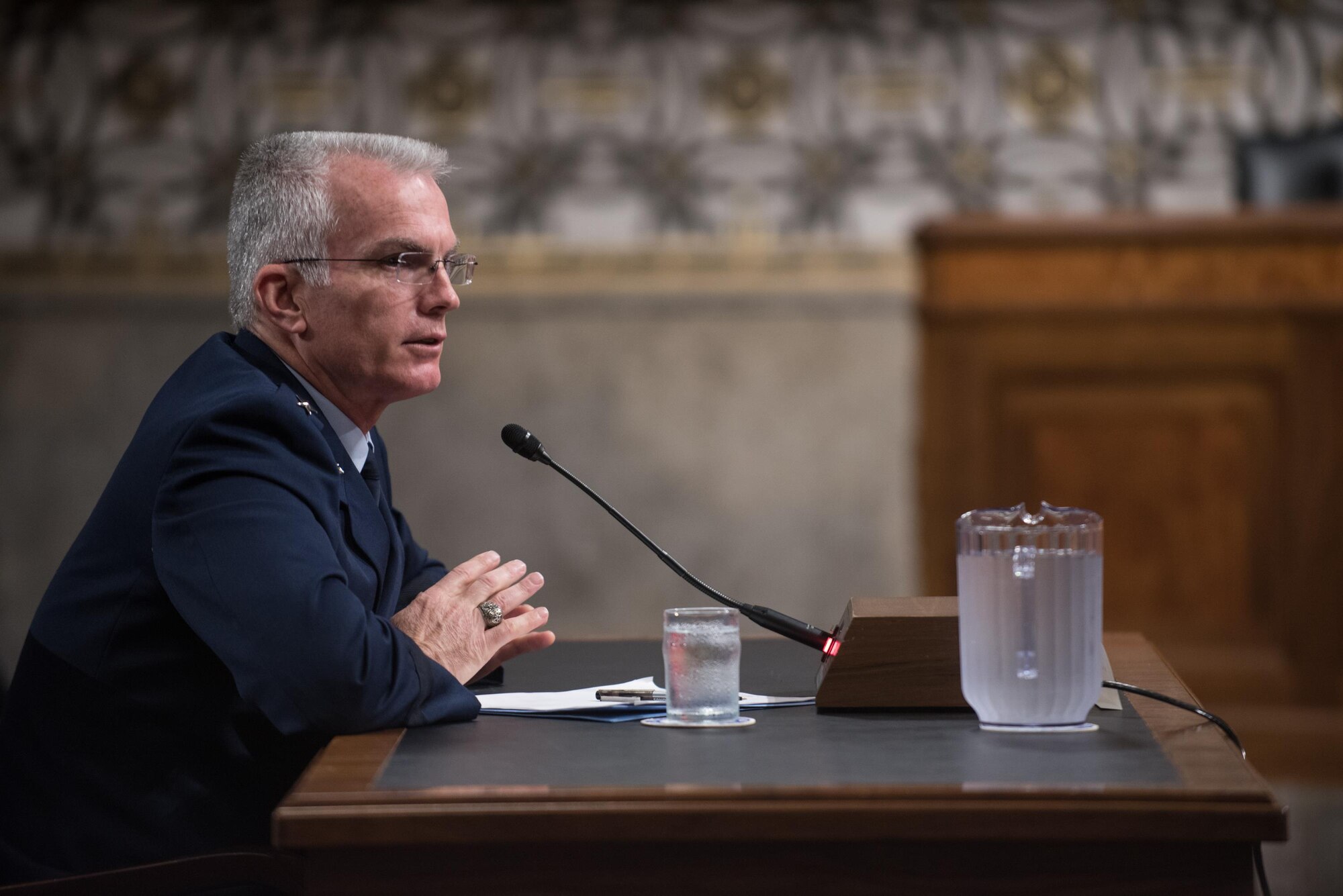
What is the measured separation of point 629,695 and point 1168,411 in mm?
2463

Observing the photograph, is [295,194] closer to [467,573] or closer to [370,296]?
[370,296]

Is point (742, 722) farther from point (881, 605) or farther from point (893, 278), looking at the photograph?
point (893, 278)

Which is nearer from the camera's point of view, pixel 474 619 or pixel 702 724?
pixel 702 724

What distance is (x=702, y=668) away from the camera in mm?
1487

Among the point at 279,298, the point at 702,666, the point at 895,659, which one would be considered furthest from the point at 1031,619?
the point at 279,298

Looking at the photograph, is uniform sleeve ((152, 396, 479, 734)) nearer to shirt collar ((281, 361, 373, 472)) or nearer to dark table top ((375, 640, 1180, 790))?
dark table top ((375, 640, 1180, 790))

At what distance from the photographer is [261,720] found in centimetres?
157

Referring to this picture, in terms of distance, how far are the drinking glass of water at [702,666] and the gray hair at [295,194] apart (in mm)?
691

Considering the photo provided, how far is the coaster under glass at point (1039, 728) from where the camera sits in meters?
1.42

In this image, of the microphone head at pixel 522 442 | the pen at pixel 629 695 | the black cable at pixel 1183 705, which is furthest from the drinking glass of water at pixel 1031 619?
the microphone head at pixel 522 442

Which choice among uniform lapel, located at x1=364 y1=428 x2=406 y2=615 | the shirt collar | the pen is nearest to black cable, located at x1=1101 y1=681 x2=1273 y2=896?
the pen

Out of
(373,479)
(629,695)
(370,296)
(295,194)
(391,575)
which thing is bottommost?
(629,695)

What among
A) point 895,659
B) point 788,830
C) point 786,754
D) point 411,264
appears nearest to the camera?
point 788,830

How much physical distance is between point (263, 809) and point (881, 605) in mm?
663
